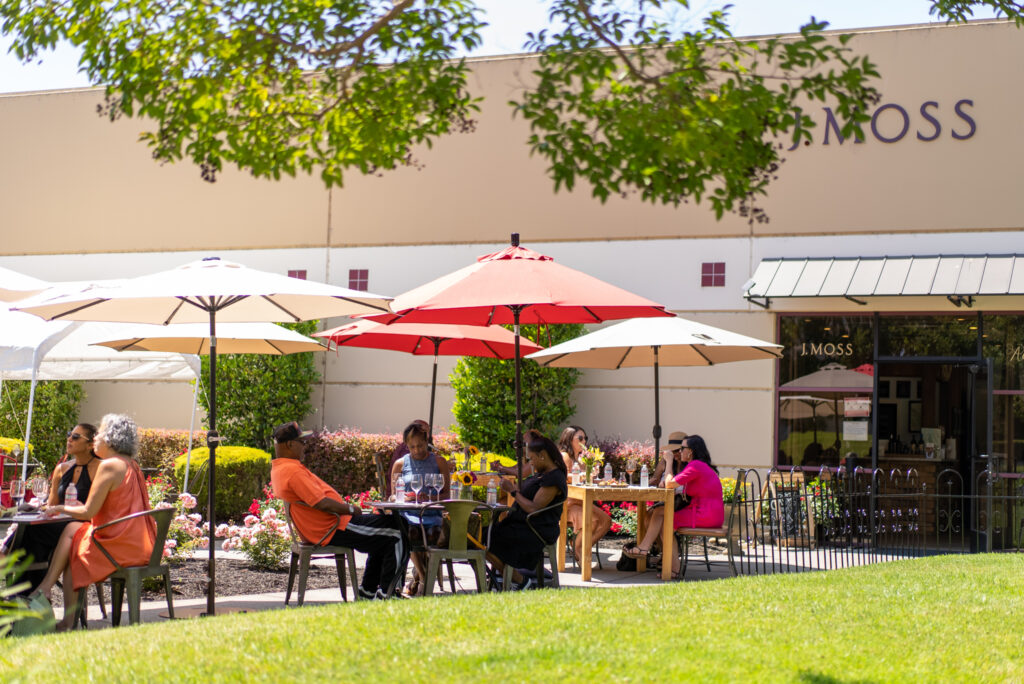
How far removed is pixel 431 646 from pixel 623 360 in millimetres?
6781

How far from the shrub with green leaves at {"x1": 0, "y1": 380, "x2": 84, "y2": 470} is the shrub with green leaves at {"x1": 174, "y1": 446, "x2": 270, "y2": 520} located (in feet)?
12.5

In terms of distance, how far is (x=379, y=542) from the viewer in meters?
8.18

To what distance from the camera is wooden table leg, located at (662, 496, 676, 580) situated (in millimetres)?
10359

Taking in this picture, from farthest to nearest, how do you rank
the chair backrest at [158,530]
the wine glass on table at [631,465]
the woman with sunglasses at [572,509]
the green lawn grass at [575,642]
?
the wine glass on table at [631,465], the woman with sunglasses at [572,509], the chair backrest at [158,530], the green lawn grass at [575,642]

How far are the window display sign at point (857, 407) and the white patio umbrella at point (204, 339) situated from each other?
23.3 feet

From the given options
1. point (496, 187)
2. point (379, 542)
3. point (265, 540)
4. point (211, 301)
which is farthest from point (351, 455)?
point (211, 301)

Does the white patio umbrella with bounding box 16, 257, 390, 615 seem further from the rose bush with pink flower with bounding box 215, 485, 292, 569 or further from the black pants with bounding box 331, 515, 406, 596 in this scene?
the rose bush with pink flower with bounding box 215, 485, 292, 569

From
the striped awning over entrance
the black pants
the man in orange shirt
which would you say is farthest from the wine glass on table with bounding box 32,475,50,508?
the striped awning over entrance

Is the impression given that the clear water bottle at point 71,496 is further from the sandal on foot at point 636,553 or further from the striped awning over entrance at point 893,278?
the striped awning over entrance at point 893,278

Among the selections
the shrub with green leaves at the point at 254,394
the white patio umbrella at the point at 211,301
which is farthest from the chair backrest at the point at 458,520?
the shrub with green leaves at the point at 254,394

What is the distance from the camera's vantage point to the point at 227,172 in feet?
57.4

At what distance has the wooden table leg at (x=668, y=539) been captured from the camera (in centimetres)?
1036

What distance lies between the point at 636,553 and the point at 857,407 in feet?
16.4

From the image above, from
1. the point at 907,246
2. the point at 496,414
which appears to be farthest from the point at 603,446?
the point at 907,246
